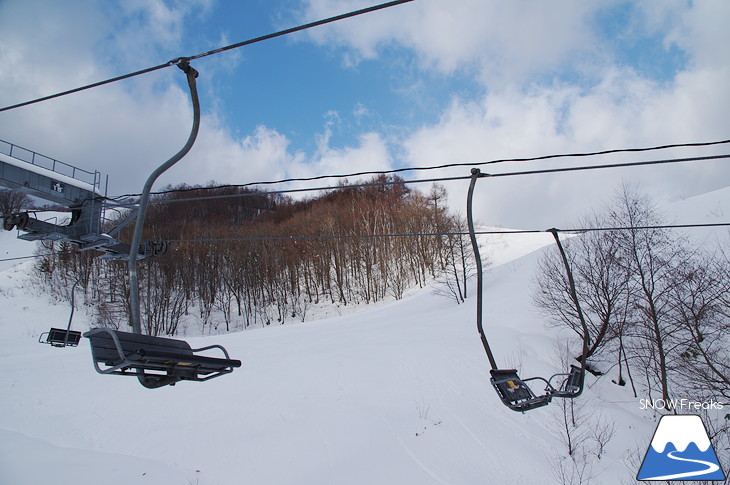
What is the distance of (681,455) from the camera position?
1284 cm

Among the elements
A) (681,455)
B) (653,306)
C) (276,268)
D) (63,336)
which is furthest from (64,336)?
(276,268)

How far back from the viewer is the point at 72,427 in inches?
570

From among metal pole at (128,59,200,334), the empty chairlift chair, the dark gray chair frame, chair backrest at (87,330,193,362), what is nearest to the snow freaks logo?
the empty chairlift chair

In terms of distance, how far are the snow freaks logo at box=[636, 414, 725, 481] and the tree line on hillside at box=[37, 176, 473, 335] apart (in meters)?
27.0

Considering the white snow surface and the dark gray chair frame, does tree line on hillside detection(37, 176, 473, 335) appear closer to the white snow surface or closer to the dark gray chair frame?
the white snow surface

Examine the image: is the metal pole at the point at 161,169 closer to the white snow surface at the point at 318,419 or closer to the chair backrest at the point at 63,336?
the white snow surface at the point at 318,419

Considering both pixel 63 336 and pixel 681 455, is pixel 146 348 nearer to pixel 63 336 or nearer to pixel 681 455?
pixel 63 336

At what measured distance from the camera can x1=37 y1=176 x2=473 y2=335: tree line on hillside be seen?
4288 centimetres

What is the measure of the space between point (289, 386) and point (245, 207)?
50.6 meters

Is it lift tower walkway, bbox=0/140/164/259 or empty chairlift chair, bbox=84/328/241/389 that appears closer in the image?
empty chairlift chair, bbox=84/328/241/389

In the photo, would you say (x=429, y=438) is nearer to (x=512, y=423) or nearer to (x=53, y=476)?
(x=512, y=423)

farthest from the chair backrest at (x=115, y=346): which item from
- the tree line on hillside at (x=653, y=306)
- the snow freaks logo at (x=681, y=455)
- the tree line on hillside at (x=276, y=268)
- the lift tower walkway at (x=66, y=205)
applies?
the tree line on hillside at (x=276, y=268)

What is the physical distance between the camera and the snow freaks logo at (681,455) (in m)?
12.1

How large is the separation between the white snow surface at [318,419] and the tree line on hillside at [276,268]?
19013 mm
